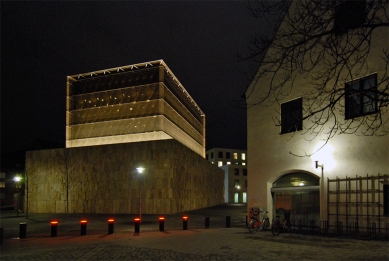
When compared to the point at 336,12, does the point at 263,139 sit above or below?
below

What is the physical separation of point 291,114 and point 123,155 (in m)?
27.1

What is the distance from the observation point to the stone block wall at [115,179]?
39938 millimetres

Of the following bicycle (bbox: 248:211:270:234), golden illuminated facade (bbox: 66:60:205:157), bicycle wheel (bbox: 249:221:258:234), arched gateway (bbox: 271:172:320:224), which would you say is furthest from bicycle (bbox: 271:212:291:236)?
golden illuminated facade (bbox: 66:60:205:157)

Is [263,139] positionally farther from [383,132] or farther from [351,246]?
[351,246]

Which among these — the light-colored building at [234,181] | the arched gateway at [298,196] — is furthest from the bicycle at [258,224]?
the light-colored building at [234,181]

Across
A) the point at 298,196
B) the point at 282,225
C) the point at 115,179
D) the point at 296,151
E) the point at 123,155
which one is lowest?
the point at 282,225

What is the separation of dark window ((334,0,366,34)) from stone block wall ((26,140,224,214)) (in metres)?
31.6

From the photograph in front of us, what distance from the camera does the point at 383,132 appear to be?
47.1ft

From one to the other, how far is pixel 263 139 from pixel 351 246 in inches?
334

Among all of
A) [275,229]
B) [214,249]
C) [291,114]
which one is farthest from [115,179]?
[214,249]

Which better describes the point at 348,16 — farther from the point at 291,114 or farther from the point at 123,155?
the point at 123,155

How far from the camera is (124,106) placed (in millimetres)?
49938

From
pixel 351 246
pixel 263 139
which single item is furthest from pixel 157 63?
pixel 351 246

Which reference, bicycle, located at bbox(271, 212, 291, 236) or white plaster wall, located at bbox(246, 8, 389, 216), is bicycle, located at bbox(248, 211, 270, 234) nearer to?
bicycle, located at bbox(271, 212, 291, 236)
